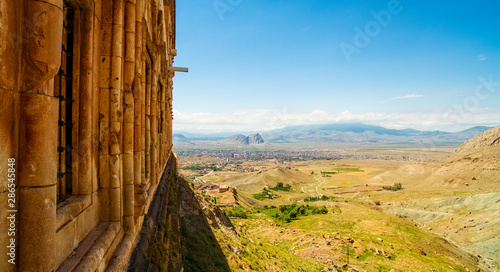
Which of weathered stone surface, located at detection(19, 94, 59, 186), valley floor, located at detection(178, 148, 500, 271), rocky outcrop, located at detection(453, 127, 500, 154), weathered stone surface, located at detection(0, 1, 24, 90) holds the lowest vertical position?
valley floor, located at detection(178, 148, 500, 271)

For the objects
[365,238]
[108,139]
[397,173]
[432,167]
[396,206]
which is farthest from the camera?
[397,173]

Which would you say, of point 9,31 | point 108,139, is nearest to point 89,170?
point 108,139

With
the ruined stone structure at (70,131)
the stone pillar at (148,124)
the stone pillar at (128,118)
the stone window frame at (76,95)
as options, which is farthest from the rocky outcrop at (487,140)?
the stone window frame at (76,95)

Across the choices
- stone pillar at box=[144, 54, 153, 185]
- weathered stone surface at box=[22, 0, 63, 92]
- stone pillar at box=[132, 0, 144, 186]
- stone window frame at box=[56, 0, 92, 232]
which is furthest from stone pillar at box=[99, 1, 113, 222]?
stone pillar at box=[144, 54, 153, 185]

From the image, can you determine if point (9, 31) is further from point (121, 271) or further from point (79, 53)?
point (121, 271)

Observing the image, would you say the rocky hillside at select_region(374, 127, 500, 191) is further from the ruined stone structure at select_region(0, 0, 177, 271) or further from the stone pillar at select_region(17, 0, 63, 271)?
the stone pillar at select_region(17, 0, 63, 271)

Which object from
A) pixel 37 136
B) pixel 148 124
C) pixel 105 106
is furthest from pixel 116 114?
pixel 148 124

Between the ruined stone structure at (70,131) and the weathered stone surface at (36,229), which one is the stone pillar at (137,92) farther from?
the weathered stone surface at (36,229)
